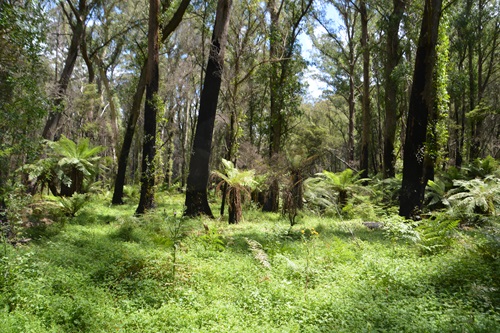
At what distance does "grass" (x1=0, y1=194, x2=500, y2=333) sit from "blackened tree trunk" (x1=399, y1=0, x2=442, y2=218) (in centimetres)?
248

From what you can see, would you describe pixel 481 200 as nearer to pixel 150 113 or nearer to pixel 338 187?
pixel 338 187

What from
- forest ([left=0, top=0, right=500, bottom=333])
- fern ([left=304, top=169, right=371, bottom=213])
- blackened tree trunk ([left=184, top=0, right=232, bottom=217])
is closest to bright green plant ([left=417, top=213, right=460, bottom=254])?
forest ([left=0, top=0, right=500, bottom=333])

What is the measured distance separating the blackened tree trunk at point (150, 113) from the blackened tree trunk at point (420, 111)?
24.3 feet

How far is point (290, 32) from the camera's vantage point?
1488 cm

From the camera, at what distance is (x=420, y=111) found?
8.31 m

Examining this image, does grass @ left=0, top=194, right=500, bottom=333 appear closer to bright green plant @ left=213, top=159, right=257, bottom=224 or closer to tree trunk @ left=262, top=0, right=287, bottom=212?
bright green plant @ left=213, top=159, right=257, bottom=224

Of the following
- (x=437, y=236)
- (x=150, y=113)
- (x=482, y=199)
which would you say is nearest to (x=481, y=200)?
(x=482, y=199)

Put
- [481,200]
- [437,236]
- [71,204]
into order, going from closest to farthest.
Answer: [437,236] < [481,200] < [71,204]

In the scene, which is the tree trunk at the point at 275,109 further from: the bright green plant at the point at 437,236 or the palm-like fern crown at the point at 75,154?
the bright green plant at the point at 437,236

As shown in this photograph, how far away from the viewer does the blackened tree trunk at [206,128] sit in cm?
963

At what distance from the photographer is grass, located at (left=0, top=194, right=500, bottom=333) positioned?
3.46 metres

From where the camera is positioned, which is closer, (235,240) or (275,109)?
(235,240)

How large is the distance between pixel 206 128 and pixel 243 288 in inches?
246

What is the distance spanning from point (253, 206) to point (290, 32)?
8.33 meters
